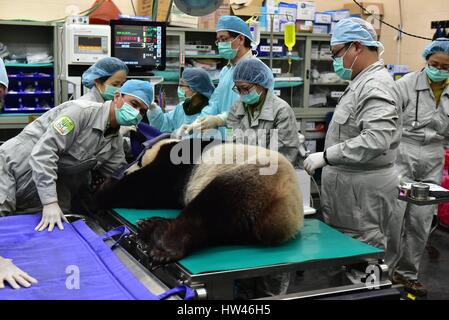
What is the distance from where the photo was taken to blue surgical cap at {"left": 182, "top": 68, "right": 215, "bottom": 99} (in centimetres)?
324

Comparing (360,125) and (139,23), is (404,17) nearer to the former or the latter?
(139,23)

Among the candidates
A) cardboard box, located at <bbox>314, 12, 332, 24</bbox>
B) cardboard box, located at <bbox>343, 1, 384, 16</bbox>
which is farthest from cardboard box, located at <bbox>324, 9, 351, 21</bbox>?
cardboard box, located at <bbox>343, 1, 384, 16</bbox>

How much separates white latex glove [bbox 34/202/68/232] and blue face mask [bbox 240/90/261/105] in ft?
3.48

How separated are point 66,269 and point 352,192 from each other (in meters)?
1.33

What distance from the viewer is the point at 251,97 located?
2.55 meters

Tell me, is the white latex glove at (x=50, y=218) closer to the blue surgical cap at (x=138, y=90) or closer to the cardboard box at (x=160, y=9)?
the blue surgical cap at (x=138, y=90)

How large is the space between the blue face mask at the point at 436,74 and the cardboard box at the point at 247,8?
219cm

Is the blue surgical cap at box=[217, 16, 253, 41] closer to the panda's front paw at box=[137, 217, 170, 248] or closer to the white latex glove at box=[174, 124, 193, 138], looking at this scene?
the white latex glove at box=[174, 124, 193, 138]

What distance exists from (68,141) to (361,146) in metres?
1.25

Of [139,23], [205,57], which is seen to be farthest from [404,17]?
[139,23]

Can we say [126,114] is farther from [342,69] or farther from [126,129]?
[342,69]

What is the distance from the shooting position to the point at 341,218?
2.41 m

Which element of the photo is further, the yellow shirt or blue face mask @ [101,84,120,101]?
the yellow shirt
